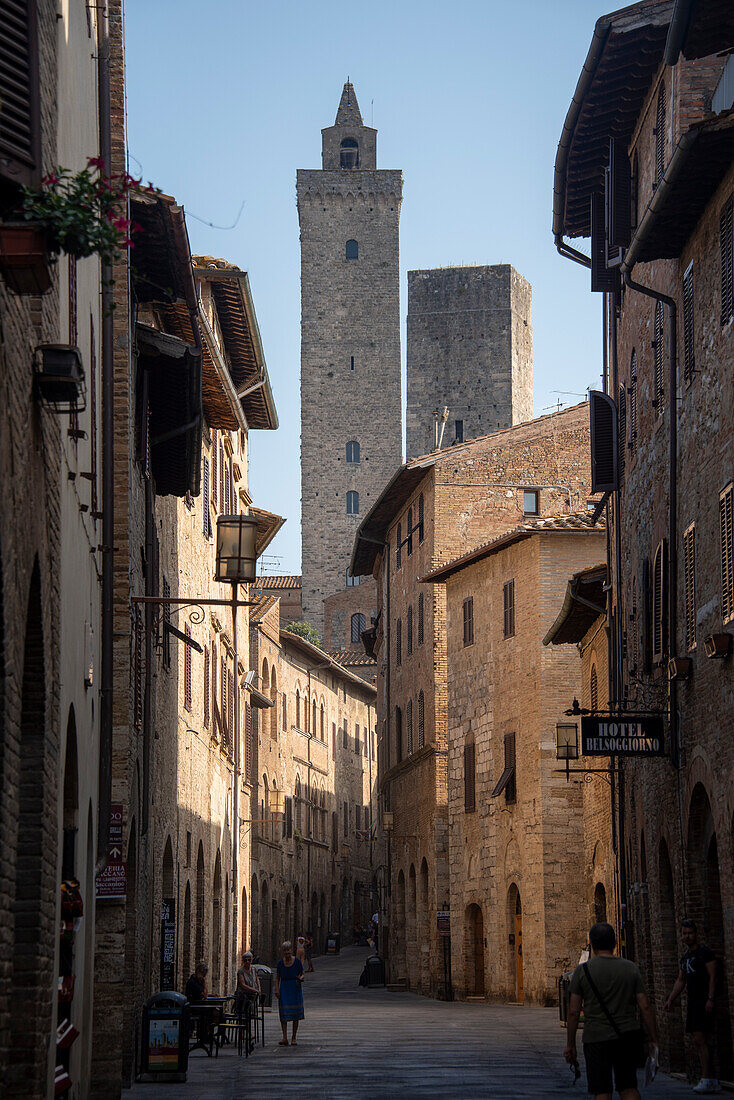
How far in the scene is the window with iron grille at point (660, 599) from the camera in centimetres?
1800

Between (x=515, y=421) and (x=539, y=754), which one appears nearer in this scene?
(x=539, y=754)

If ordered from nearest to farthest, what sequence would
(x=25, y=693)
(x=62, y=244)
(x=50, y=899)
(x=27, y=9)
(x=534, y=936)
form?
(x=62, y=244) < (x=27, y=9) < (x=25, y=693) < (x=50, y=899) < (x=534, y=936)

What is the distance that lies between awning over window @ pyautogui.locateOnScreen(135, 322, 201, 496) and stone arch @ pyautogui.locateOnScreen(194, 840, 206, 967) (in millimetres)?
9150

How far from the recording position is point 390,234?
8862cm

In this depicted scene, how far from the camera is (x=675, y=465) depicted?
57.3ft

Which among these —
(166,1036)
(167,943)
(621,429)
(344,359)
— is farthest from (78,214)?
(344,359)

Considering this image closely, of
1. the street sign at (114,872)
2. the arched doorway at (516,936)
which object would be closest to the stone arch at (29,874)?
the street sign at (114,872)

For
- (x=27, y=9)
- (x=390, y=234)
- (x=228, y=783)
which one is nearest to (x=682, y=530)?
(x=27, y=9)

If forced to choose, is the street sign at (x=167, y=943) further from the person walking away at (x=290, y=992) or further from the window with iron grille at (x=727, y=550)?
the window with iron grille at (x=727, y=550)

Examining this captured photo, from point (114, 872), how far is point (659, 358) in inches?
349

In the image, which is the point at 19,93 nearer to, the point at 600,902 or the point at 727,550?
the point at 727,550

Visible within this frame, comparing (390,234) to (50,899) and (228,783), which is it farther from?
(50,899)

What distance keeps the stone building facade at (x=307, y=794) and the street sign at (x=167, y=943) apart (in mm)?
16477

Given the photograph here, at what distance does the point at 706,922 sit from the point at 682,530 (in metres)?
4.00
